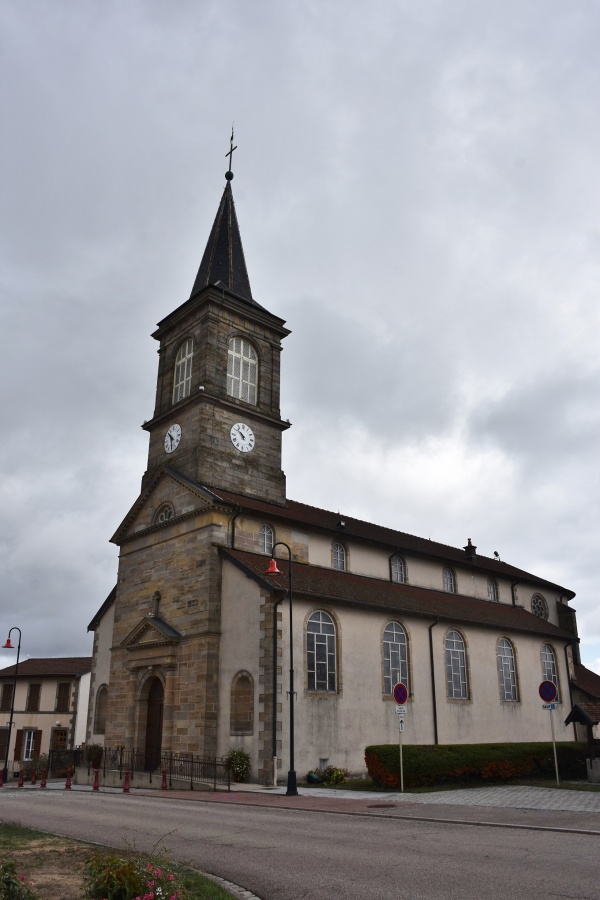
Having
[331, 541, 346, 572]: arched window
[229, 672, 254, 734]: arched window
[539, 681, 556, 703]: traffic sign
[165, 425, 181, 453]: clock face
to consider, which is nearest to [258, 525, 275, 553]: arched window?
[331, 541, 346, 572]: arched window

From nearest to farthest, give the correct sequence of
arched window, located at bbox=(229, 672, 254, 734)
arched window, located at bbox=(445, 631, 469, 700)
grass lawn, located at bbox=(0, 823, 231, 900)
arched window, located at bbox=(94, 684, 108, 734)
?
grass lawn, located at bbox=(0, 823, 231, 900), arched window, located at bbox=(229, 672, 254, 734), arched window, located at bbox=(445, 631, 469, 700), arched window, located at bbox=(94, 684, 108, 734)

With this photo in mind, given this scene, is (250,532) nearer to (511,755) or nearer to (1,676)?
(511,755)

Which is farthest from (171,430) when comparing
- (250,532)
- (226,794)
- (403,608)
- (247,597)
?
(226,794)

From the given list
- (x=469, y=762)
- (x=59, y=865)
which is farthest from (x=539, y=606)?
(x=59, y=865)

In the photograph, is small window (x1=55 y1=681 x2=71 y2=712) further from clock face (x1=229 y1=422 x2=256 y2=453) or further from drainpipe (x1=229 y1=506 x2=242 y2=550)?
drainpipe (x1=229 y1=506 x2=242 y2=550)

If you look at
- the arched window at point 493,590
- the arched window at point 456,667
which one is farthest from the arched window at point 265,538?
the arched window at point 493,590

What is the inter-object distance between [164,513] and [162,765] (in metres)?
9.62

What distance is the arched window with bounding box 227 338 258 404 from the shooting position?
33094 millimetres

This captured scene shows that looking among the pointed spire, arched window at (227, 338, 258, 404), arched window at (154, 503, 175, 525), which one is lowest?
arched window at (154, 503, 175, 525)

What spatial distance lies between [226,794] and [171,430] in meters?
16.5

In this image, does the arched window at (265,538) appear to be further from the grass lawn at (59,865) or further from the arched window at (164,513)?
the grass lawn at (59,865)

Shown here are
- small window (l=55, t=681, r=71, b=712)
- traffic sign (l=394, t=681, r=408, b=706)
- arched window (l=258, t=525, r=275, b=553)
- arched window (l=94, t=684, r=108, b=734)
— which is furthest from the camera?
small window (l=55, t=681, r=71, b=712)

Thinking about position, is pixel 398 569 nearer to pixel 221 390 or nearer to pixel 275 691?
pixel 221 390

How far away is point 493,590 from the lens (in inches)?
1603
